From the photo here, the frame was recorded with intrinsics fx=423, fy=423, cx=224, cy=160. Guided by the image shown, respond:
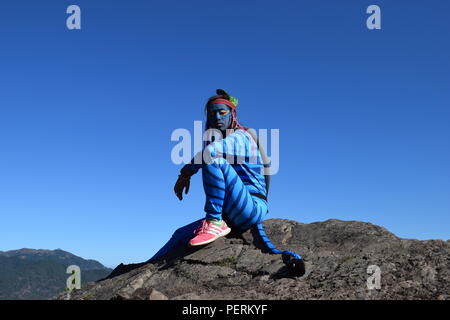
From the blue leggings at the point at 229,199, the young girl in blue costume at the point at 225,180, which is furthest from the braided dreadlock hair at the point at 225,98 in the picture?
the blue leggings at the point at 229,199

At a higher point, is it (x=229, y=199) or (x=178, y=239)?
(x=229, y=199)

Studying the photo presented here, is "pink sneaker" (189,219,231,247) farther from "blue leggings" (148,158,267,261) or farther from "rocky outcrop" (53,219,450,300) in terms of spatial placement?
"rocky outcrop" (53,219,450,300)

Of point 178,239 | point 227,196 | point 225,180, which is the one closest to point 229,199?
point 227,196

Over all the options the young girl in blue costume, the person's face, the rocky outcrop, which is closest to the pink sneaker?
the young girl in blue costume

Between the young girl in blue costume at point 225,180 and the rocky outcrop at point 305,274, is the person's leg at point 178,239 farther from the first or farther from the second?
the rocky outcrop at point 305,274

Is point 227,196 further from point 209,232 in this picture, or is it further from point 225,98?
point 225,98

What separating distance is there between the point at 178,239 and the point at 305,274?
9.30ft

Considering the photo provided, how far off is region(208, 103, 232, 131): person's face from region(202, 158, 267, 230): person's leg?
0.90 meters

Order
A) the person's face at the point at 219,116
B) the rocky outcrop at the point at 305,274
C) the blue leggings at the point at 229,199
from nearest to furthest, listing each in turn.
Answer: the rocky outcrop at the point at 305,274 < the blue leggings at the point at 229,199 < the person's face at the point at 219,116

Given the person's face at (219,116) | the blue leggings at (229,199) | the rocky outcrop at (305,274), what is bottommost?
the rocky outcrop at (305,274)

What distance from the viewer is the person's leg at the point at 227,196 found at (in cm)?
675

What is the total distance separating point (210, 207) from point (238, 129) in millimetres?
1593

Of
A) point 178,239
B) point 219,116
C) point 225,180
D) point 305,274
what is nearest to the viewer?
point 305,274

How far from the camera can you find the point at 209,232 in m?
6.90
